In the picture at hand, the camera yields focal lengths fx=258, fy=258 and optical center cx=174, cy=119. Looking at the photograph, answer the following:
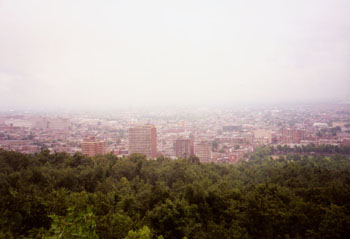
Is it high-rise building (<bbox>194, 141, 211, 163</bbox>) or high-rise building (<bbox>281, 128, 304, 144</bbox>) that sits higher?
high-rise building (<bbox>281, 128, 304, 144</bbox>)

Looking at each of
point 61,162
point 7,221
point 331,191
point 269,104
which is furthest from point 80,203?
point 269,104

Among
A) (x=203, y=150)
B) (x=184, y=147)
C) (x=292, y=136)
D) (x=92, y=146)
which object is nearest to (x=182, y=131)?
(x=184, y=147)

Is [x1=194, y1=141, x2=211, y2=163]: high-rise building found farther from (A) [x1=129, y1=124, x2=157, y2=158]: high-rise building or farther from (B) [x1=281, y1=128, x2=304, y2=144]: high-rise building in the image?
(B) [x1=281, y1=128, x2=304, y2=144]: high-rise building

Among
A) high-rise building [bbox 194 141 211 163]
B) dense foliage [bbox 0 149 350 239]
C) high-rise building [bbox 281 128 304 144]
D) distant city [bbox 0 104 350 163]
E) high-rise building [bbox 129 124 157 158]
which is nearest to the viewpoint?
dense foliage [bbox 0 149 350 239]

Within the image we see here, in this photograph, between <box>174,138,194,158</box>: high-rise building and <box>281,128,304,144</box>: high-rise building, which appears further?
<box>174,138,194,158</box>: high-rise building

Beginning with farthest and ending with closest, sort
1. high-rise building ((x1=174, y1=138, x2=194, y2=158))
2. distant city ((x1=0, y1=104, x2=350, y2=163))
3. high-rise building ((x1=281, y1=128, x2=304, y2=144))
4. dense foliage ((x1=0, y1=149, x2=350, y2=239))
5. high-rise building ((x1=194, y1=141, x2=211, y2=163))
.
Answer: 1. high-rise building ((x1=174, y1=138, x2=194, y2=158))
2. high-rise building ((x1=194, y1=141, x2=211, y2=163))
3. high-rise building ((x1=281, y1=128, x2=304, y2=144))
4. distant city ((x1=0, y1=104, x2=350, y2=163))
5. dense foliage ((x1=0, y1=149, x2=350, y2=239))

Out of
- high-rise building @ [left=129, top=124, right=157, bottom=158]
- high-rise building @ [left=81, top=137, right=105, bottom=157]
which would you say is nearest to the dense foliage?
high-rise building @ [left=81, top=137, right=105, bottom=157]

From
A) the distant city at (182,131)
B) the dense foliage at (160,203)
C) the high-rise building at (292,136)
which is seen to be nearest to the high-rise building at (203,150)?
the distant city at (182,131)
